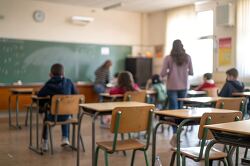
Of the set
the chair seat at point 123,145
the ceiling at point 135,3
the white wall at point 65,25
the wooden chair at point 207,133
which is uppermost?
the ceiling at point 135,3

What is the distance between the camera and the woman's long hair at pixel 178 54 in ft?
18.0

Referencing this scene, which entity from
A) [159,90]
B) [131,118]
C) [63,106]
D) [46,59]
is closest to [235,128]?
[131,118]

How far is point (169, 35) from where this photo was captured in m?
10.0

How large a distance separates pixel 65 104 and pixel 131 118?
174 cm

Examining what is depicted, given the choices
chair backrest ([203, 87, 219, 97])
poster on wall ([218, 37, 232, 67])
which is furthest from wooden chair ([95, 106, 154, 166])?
poster on wall ([218, 37, 232, 67])

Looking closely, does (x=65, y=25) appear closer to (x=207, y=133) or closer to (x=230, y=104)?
(x=230, y=104)

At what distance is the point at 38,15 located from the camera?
9.01 m

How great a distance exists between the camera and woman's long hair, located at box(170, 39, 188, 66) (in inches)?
216

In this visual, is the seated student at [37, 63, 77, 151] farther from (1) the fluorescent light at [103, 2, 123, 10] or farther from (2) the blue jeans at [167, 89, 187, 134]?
(1) the fluorescent light at [103, 2, 123, 10]

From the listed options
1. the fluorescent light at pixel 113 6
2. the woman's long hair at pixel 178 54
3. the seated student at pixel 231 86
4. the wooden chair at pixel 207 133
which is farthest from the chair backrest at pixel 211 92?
the wooden chair at pixel 207 133

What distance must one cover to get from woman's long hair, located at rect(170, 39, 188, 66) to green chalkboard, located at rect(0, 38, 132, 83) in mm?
4477

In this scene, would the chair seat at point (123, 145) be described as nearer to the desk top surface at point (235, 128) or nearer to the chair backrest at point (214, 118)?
the chair backrest at point (214, 118)

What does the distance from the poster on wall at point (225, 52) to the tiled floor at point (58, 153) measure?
2.57m

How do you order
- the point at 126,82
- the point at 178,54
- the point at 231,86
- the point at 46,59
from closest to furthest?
1. the point at 178,54
2. the point at 126,82
3. the point at 231,86
4. the point at 46,59
